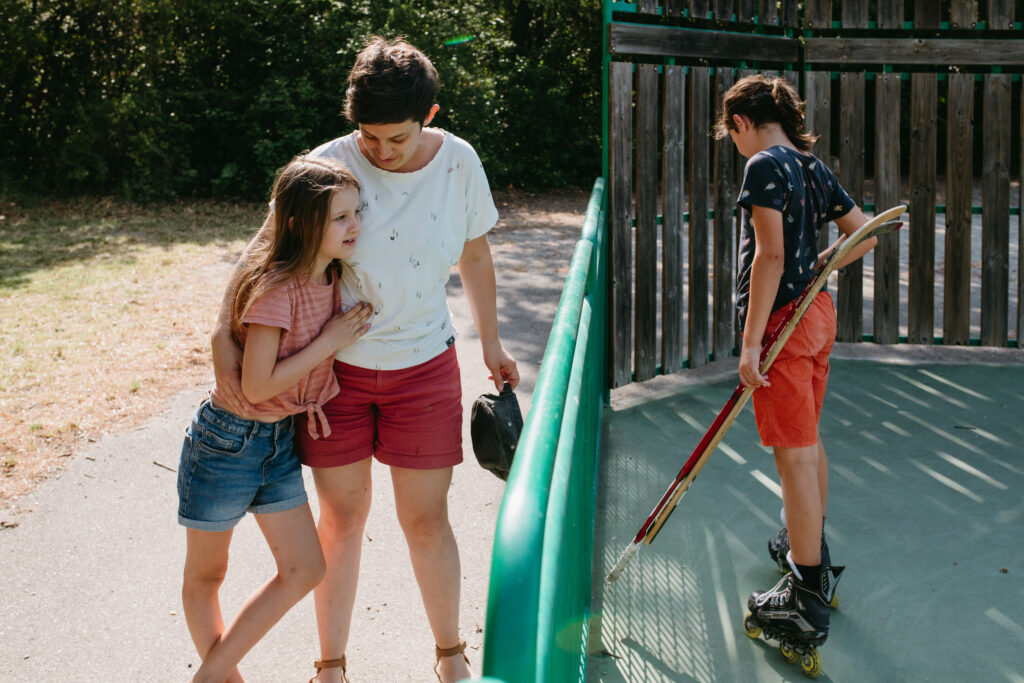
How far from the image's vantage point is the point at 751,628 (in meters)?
3.25

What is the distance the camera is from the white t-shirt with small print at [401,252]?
260 cm

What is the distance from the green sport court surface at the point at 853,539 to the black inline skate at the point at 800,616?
0.07 meters

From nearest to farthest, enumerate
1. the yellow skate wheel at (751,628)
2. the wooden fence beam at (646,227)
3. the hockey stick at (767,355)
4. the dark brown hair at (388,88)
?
the dark brown hair at (388,88) < the hockey stick at (767,355) < the yellow skate wheel at (751,628) < the wooden fence beam at (646,227)

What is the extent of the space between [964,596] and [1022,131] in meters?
3.50

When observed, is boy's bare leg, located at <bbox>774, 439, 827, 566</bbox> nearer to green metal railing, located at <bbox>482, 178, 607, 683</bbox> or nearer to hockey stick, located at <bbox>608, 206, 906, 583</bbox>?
hockey stick, located at <bbox>608, 206, 906, 583</bbox>

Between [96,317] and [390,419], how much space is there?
5904mm

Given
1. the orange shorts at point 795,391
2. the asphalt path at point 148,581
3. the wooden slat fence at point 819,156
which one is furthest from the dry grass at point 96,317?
the orange shorts at point 795,391

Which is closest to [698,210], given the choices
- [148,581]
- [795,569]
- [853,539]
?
[853,539]

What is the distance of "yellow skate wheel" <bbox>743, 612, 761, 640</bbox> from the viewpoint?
127 inches

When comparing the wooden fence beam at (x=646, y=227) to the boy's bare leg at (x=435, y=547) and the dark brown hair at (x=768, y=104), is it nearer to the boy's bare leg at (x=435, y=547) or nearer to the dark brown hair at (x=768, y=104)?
the dark brown hair at (x=768, y=104)

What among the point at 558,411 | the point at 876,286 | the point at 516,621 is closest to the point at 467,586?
the point at 558,411

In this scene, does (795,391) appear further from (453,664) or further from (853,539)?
(453,664)

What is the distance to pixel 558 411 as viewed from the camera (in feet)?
5.81

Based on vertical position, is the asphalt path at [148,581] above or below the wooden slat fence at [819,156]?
below
